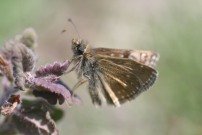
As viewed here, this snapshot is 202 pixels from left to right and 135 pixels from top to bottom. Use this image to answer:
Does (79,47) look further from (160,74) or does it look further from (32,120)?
(160,74)

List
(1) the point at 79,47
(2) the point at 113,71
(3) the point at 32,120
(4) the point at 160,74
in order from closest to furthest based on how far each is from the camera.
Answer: (3) the point at 32,120 < (1) the point at 79,47 < (2) the point at 113,71 < (4) the point at 160,74

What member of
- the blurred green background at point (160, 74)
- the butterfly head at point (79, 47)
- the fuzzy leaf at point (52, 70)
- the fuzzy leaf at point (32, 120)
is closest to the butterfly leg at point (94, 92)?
the butterfly head at point (79, 47)

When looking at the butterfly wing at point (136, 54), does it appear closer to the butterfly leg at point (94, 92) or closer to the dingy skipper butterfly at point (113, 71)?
the dingy skipper butterfly at point (113, 71)

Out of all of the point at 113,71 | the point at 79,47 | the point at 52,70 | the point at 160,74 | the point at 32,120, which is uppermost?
the point at 160,74

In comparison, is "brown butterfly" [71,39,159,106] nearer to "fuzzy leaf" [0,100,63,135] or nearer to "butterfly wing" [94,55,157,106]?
"butterfly wing" [94,55,157,106]

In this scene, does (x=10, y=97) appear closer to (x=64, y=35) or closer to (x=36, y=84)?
(x=36, y=84)

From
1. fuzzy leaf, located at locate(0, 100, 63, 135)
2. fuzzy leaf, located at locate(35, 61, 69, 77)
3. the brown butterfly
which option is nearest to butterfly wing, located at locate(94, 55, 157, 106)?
the brown butterfly

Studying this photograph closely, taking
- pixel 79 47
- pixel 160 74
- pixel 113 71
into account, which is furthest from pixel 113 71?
pixel 160 74

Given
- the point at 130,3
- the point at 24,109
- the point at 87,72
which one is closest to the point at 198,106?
the point at 87,72
